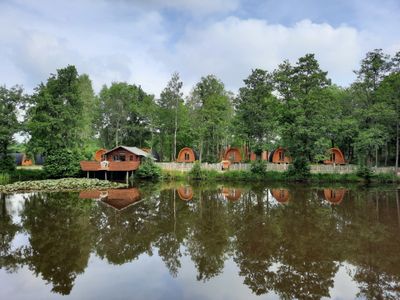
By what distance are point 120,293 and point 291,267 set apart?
517 cm

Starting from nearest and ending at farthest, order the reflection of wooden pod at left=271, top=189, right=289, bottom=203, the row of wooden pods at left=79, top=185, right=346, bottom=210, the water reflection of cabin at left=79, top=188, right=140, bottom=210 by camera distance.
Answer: the water reflection of cabin at left=79, top=188, right=140, bottom=210 → the row of wooden pods at left=79, top=185, right=346, bottom=210 → the reflection of wooden pod at left=271, top=189, right=289, bottom=203

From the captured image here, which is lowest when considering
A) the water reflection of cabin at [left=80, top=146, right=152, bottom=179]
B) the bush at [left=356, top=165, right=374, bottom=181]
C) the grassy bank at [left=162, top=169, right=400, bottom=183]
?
the grassy bank at [left=162, top=169, right=400, bottom=183]

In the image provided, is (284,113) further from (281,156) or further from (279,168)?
(281,156)

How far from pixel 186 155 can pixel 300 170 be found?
17258 mm

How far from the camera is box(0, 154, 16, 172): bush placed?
35.4 meters

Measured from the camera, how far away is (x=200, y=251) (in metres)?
11.7

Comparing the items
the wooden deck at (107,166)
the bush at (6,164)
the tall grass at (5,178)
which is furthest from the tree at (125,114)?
the tall grass at (5,178)

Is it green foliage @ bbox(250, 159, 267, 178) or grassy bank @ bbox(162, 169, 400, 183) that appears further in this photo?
green foliage @ bbox(250, 159, 267, 178)

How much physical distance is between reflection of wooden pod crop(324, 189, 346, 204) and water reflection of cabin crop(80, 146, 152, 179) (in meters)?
21.1

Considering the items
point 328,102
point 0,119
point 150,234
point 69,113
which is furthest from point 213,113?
point 150,234

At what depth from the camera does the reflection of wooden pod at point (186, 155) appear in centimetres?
4584

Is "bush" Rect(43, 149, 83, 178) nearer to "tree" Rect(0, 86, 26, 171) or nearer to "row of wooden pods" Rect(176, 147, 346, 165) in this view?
"tree" Rect(0, 86, 26, 171)

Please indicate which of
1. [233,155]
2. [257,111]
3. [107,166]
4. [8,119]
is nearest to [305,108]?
[257,111]

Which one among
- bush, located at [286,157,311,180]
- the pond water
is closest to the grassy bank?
bush, located at [286,157,311,180]
